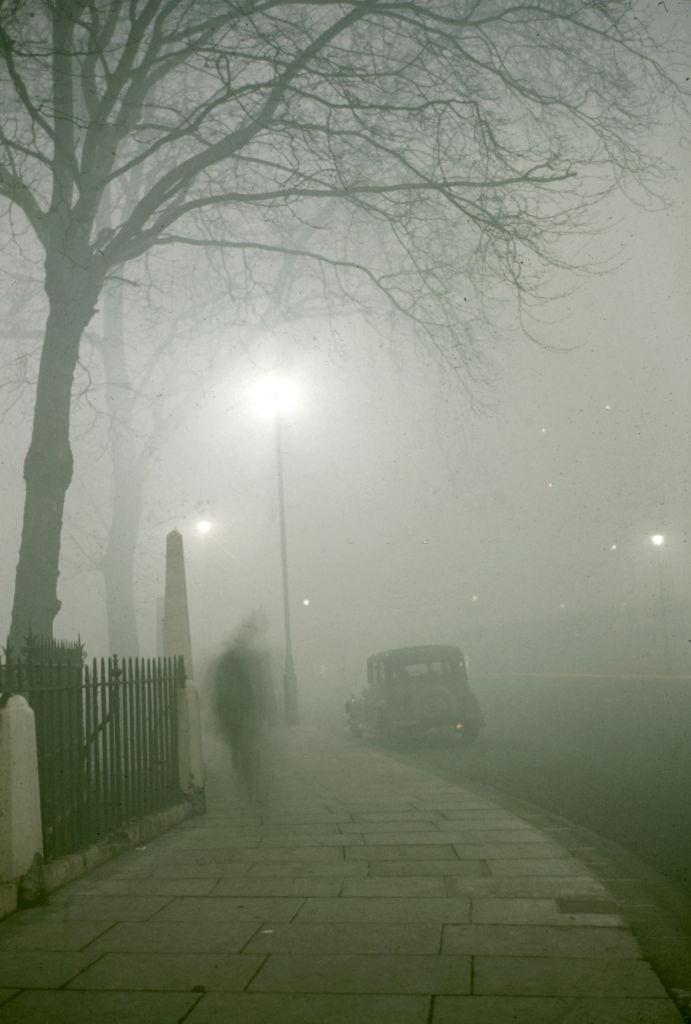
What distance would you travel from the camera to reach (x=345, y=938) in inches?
200

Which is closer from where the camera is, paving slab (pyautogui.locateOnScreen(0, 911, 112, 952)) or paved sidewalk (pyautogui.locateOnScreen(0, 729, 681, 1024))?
paved sidewalk (pyautogui.locateOnScreen(0, 729, 681, 1024))

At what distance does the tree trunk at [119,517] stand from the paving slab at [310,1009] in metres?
16.8

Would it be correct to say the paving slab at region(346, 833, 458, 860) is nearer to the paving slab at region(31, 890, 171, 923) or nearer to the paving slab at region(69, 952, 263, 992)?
the paving slab at region(31, 890, 171, 923)

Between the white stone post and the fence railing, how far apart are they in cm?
25

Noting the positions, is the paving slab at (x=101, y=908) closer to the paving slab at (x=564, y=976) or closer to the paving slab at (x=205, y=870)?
the paving slab at (x=205, y=870)

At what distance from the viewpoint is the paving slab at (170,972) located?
14.5 feet

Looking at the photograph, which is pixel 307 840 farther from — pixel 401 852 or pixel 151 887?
pixel 151 887

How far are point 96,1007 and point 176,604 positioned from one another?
999 cm

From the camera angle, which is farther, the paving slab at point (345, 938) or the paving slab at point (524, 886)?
the paving slab at point (524, 886)

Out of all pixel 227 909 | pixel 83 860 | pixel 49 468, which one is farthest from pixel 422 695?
pixel 227 909

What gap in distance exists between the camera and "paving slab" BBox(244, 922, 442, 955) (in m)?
4.88

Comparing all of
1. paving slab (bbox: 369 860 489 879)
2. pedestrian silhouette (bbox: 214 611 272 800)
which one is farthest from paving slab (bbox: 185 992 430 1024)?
pedestrian silhouette (bbox: 214 611 272 800)

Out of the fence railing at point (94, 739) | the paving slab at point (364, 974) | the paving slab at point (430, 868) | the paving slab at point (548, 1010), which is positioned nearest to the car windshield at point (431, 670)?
the fence railing at point (94, 739)

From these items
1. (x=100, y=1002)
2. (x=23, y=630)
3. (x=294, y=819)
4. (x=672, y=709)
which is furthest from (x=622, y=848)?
(x=672, y=709)
